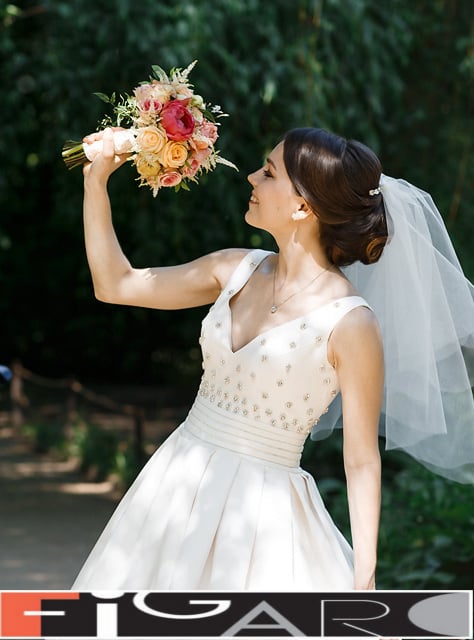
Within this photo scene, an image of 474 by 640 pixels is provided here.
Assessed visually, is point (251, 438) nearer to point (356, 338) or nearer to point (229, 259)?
point (356, 338)

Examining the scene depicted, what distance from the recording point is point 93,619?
2.77 metres

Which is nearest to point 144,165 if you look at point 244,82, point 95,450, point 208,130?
point 208,130

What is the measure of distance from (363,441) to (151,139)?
3.00ft

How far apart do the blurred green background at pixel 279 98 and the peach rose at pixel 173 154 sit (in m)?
2.71

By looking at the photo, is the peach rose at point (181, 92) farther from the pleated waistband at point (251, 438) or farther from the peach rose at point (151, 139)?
the pleated waistband at point (251, 438)

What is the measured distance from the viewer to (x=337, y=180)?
2793mm

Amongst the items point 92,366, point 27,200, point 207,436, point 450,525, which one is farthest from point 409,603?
point 92,366

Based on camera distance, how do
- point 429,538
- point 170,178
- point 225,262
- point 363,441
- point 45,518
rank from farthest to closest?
1. point 45,518
2. point 429,538
3. point 225,262
4. point 170,178
5. point 363,441

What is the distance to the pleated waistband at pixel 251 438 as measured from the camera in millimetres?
2873

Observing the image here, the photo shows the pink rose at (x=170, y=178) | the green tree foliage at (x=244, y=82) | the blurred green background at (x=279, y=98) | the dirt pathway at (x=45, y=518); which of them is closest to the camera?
the pink rose at (x=170, y=178)

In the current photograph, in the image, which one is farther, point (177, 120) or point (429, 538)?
point (429, 538)

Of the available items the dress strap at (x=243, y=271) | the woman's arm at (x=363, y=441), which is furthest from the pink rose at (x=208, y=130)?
the woman's arm at (x=363, y=441)

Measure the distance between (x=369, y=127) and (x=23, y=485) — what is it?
4.07 metres

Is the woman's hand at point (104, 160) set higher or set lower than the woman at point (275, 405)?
higher
